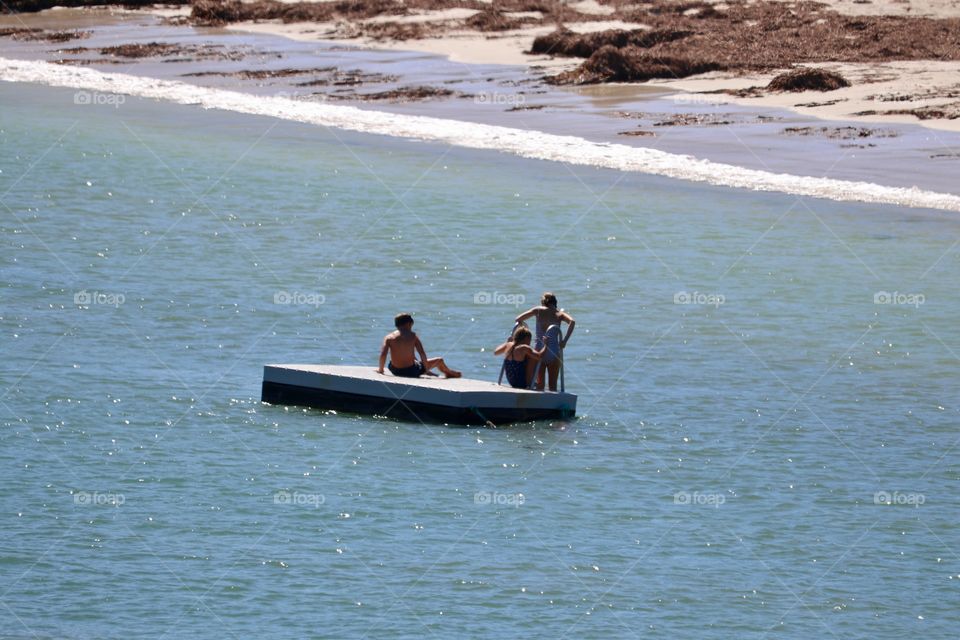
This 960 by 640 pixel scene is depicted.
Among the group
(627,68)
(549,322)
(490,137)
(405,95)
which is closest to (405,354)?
(549,322)

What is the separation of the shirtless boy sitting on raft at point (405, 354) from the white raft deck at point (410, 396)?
121 millimetres

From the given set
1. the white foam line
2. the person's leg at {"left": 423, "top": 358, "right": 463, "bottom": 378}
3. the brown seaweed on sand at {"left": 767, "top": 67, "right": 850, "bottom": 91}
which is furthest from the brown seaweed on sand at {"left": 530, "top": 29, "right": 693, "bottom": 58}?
the person's leg at {"left": 423, "top": 358, "right": 463, "bottom": 378}

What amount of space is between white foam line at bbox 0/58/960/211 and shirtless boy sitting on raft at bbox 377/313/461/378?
48.3 feet

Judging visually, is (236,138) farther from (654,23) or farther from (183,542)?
(183,542)

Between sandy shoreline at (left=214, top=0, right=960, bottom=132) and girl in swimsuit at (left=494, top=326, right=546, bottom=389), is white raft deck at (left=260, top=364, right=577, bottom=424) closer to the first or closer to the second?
girl in swimsuit at (left=494, top=326, right=546, bottom=389)

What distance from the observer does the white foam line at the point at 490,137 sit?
33.5 m

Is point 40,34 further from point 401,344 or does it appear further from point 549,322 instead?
point 549,322

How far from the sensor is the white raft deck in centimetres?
2000

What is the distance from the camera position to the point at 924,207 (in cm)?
3238

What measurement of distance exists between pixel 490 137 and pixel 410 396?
2000 centimetres

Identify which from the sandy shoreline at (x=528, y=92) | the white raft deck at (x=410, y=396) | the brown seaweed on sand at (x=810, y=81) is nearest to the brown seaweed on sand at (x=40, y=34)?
the sandy shoreline at (x=528, y=92)

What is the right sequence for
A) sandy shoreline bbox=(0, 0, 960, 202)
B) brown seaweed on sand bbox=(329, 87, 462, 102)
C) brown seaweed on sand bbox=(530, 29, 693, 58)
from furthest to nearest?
1. brown seaweed on sand bbox=(530, 29, 693, 58)
2. brown seaweed on sand bbox=(329, 87, 462, 102)
3. sandy shoreline bbox=(0, 0, 960, 202)

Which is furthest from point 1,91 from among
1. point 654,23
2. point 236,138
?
point 654,23

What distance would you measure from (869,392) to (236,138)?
21.9 meters
